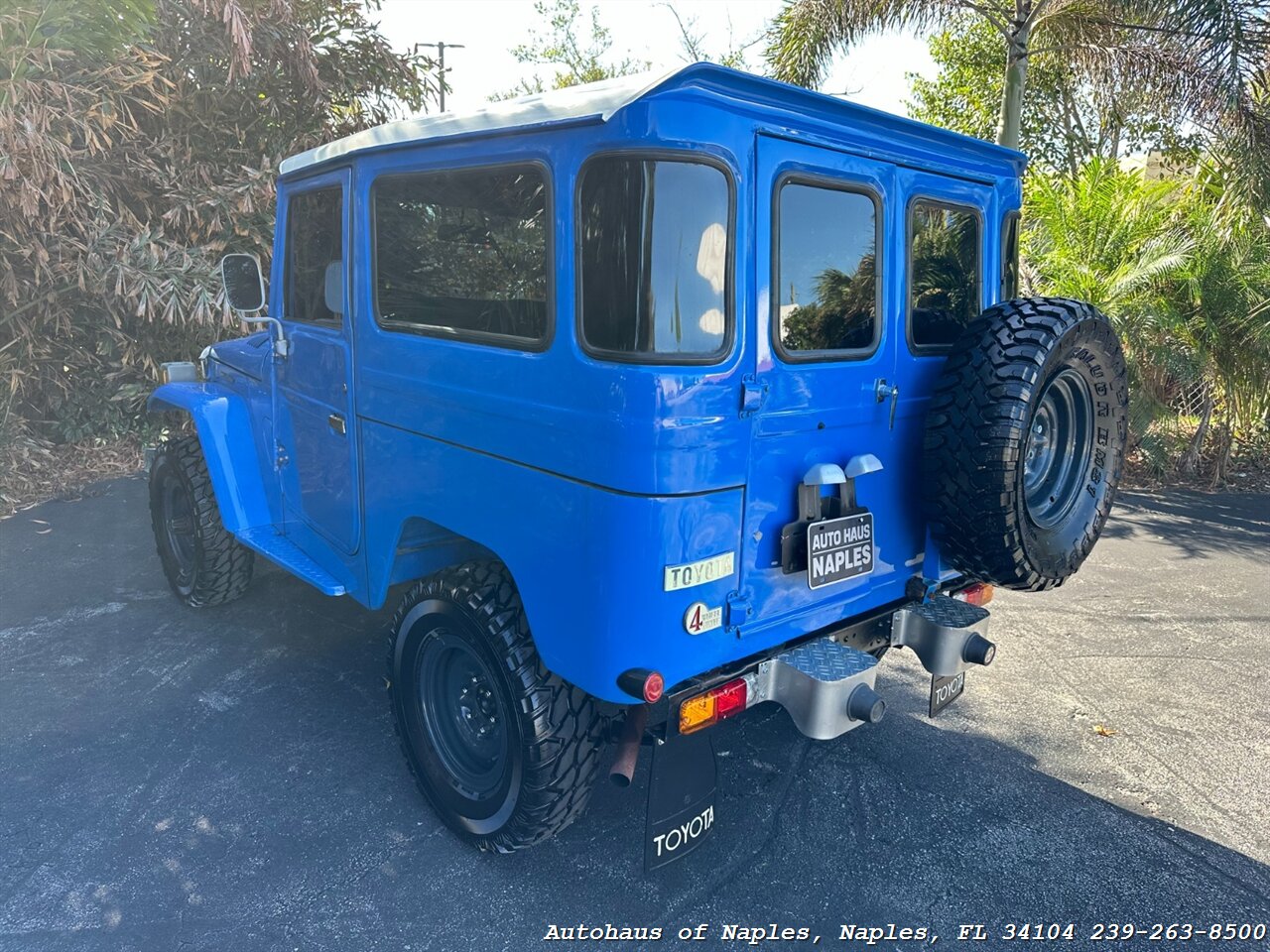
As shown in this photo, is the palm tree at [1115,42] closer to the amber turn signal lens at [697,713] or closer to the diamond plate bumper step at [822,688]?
the diamond plate bumper step at [822,688]

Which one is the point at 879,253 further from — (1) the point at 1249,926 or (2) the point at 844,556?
(1) the point at 1249,926

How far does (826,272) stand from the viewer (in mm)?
2602

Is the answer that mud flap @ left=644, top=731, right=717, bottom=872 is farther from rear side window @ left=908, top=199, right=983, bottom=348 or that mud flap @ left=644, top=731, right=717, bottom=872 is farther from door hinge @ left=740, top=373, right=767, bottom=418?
rear side window @ left=908, top=199, right=983, bottom=348

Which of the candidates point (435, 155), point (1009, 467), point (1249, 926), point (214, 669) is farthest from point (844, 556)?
point (214, 669)

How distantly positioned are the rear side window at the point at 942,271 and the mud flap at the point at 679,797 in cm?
152

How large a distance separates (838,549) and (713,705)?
0.61 metres

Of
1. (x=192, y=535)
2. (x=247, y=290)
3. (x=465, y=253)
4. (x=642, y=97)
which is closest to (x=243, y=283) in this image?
(x=247, y=290)

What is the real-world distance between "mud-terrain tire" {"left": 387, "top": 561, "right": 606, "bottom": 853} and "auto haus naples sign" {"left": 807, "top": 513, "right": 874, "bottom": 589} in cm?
78

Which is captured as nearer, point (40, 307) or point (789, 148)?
point (789, 148)

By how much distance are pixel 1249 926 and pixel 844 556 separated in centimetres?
160

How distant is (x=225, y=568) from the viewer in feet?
14.7

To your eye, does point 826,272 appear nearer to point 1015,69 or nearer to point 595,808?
point 595,808

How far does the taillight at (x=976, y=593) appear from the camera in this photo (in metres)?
3.24

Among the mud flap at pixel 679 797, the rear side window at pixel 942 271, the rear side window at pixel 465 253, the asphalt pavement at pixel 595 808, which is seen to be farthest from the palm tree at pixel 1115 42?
the mud flap at pixel 679 797
